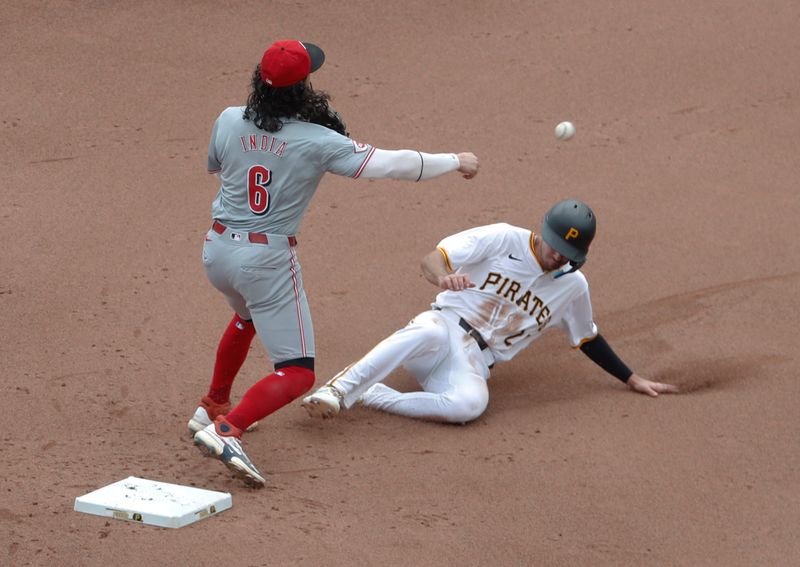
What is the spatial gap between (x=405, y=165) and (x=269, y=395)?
1.16m

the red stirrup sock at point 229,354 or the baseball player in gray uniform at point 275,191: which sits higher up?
the baseball player in gray uniform at point 275,191

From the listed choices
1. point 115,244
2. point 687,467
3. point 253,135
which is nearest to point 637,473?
point 687,467

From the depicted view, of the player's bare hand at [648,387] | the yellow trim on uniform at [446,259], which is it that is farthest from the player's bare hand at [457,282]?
the player's bare hand at [648,387]

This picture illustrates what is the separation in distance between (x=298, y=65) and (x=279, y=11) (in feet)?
22.1

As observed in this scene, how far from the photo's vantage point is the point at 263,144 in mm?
4793

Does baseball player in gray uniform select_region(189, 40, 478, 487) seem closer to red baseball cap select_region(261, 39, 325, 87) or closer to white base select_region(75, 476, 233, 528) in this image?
red baseball cap select_region(261, 39, 325, 87)

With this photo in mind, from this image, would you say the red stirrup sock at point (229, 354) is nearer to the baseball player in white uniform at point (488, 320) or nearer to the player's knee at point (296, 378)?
the player's knee at point (296, 378)

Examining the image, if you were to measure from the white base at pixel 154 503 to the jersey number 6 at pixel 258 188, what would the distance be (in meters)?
1.22

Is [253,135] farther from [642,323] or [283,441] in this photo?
[642,323]

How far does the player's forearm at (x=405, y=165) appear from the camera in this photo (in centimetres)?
479

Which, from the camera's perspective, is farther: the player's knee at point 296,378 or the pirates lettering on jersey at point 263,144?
the player's knee at point 296,378

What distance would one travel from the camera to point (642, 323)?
23.0 feet

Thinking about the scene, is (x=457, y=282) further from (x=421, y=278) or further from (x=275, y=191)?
(x=421, y=278)

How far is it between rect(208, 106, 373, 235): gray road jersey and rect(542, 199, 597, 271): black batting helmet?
52.3 inches
